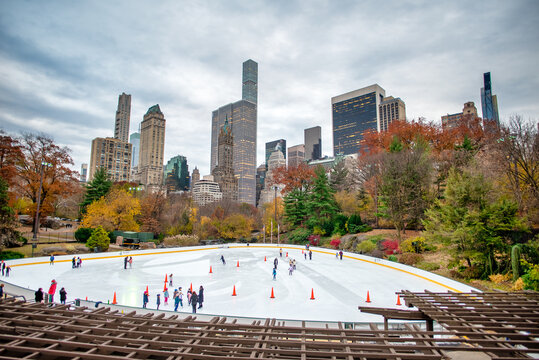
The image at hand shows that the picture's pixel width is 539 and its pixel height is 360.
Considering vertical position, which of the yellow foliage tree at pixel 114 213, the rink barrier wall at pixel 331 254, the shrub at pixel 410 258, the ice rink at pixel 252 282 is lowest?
the ice rink at pixel 252 282

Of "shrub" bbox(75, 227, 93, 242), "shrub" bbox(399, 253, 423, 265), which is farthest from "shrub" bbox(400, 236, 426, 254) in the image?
"shrub" bbox(75, 227, 93, 242)

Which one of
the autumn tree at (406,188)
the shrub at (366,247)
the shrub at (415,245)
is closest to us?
the shrub at (415,245)

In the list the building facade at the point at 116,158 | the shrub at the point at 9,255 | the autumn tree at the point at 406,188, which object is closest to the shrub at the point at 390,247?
the autumn tree at the point at 406,188

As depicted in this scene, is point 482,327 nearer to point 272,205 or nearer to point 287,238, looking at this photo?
point 287,238

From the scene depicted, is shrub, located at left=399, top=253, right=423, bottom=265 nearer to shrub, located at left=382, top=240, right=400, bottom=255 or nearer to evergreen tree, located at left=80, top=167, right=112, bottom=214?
shrub, located at left=382, top=240, right=400, bottom=255

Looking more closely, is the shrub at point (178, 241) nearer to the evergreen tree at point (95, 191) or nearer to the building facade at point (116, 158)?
the evergreen tree at point (95, 191)

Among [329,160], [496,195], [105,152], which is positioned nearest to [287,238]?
[496,195]

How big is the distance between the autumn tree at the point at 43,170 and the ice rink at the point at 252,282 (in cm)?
1507

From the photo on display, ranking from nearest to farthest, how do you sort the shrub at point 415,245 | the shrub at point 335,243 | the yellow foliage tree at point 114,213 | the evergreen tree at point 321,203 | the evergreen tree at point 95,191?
the shrub at point 415,245 < the yellow foliage tree at point 114,213 < the shrub at point 335,243 < the evergreen tree at point 321,203 < the evergreen tree at point 95,191

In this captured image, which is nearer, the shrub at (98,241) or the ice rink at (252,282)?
the ice rink at (252,282)

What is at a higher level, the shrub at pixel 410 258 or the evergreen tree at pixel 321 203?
the evergreen tree at pixel 321 203

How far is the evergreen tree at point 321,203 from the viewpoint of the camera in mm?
45094

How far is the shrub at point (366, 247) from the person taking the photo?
3077 cm

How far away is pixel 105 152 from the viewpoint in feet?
542
